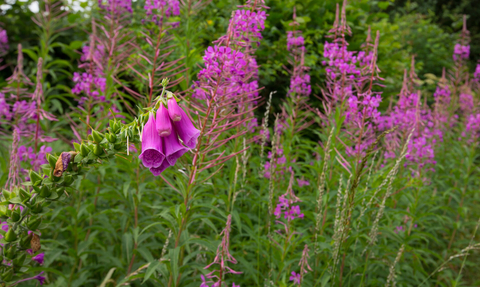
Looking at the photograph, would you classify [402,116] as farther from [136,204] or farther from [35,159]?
[35,159]

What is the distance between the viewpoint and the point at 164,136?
106 cm

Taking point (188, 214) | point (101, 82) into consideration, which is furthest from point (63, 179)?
point (101, 82)

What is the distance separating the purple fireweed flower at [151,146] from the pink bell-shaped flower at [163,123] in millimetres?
22

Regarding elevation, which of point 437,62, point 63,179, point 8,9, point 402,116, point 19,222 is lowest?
point 437,62

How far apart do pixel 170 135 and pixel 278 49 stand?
4482 mm

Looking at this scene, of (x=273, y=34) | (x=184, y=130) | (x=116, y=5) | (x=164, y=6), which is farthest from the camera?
(x=273, y=34)

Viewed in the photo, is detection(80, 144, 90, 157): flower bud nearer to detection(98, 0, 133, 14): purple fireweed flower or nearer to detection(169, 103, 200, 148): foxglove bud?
detection(169, 103, 200, 148): foxglove bud

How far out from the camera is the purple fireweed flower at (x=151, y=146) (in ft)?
3.36

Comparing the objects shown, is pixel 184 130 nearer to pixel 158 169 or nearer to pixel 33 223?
pixel 158 169

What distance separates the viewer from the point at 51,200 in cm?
110

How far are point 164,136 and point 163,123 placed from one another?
0.05 meters

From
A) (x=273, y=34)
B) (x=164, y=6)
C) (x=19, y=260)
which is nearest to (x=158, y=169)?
(x=19, y=260)

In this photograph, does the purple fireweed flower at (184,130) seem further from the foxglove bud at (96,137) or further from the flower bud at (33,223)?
the flower bud at (33,223)

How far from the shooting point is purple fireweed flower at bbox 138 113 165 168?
3.36 ft
